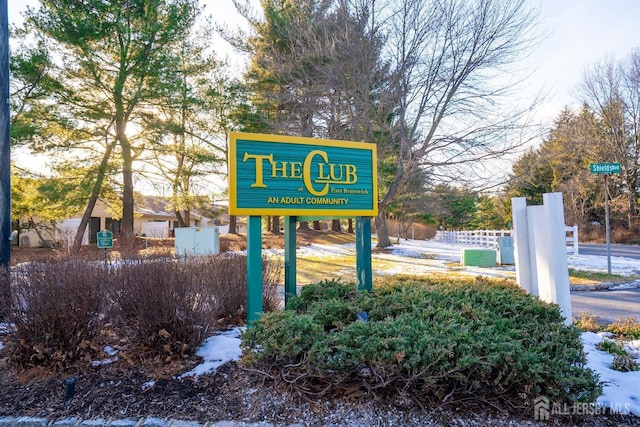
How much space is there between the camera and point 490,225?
4353 cm

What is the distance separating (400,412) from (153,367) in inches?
82.2

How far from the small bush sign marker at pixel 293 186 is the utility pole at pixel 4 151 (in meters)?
3.09

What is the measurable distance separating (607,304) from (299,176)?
6338mm

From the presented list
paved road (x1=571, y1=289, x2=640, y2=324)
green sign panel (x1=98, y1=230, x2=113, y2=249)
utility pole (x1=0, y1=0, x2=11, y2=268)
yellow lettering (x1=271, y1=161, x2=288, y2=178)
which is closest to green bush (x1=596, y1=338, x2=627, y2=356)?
paved road (x1=571, y1=289, x2=640, y2=324)

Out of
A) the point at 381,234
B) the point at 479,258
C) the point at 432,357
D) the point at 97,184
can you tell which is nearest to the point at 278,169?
the point at 432,357

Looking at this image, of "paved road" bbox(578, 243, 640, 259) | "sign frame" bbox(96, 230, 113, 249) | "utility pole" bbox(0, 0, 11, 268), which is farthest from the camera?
"paved road" bbox(578, 243, 640, 259)

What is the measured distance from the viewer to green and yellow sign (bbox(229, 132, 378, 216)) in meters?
3.97

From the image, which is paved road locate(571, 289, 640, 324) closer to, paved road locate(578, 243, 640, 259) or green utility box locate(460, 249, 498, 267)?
green utility box locate(460, 249, 498, 267)

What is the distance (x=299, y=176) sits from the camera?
13.9 ft

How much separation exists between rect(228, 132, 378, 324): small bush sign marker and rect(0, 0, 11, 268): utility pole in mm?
3087

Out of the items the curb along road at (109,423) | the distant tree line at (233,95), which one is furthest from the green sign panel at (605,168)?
the curb along road at (109,423)

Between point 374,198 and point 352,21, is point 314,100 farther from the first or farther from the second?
point 374,198

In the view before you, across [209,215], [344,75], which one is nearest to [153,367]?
[344,75]

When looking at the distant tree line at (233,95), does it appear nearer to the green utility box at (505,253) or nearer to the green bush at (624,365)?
the green utility box at (505,253)
